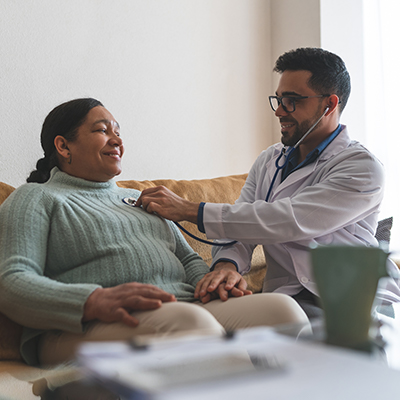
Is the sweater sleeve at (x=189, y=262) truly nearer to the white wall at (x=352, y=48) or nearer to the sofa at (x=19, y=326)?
the sofa at (x=19, y=326)

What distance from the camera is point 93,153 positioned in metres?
1.47

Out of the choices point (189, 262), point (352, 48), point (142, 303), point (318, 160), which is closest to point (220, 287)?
point (189, 262)

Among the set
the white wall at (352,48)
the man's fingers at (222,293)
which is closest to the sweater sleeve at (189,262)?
the man's fingers at (222,293)

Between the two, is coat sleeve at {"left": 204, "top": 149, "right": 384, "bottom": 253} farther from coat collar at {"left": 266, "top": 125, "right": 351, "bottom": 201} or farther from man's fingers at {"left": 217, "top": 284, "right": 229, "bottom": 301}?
man's fingers at {"left": 217, "top": 284, "right": 229, "bottom": 301}

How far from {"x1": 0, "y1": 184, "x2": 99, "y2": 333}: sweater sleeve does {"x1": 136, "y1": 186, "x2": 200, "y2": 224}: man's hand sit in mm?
328

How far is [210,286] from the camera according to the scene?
131 centimetres

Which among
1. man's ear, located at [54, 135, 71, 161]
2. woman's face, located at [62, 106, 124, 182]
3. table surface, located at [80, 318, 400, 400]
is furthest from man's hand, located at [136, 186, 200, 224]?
table surface, located at [80, 318, 400, 400]

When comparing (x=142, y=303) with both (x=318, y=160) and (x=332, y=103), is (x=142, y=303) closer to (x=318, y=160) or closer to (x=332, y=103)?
(x=318, y=160)

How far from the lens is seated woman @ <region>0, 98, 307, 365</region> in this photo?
1.05m

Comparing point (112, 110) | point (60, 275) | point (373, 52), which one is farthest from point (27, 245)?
point (373, 52)

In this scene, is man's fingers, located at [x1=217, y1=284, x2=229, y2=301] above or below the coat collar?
below

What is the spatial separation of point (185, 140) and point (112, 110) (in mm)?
483

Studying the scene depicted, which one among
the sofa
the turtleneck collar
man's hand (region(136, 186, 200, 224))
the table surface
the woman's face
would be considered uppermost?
the woman's face

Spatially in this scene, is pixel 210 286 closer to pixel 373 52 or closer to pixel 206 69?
pixel 206 69
